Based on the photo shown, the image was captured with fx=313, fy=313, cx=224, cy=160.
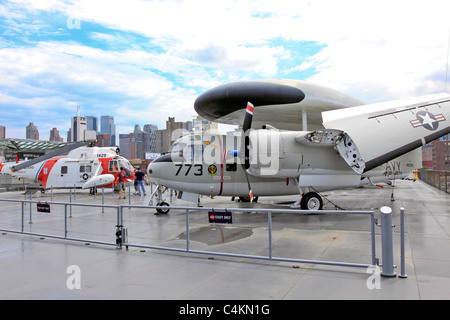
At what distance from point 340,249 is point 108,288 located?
4.57m

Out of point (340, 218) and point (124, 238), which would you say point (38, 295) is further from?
point (340, 218)

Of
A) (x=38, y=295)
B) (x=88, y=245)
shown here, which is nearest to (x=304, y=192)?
(x=88, y=245)

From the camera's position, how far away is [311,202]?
11.9 metres

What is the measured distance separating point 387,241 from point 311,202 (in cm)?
714

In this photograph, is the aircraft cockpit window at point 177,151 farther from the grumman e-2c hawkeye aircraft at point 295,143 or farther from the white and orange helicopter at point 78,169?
the white and orange helicopter at point 78,169

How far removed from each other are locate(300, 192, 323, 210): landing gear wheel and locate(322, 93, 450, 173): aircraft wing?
5.87 ft

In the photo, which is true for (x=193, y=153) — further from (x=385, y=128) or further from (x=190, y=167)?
(x=385, y=128)

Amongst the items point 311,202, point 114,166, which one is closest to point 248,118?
point 311,202

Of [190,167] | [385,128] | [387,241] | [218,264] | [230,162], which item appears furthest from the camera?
[230,162]

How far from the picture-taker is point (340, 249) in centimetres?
657

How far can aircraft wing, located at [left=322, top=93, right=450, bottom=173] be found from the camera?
34.7 ft

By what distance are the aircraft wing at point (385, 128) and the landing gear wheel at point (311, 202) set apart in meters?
1.79

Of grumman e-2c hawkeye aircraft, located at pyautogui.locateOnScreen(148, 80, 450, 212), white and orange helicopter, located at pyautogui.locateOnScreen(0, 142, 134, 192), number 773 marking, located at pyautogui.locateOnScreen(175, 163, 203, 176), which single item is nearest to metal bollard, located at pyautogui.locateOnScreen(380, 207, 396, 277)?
grumman e-2c hawkeye aircraft, located at pyautogui.locateOnScreen(148, 80, 450, 212)

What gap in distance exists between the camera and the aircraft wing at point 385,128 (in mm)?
10562
